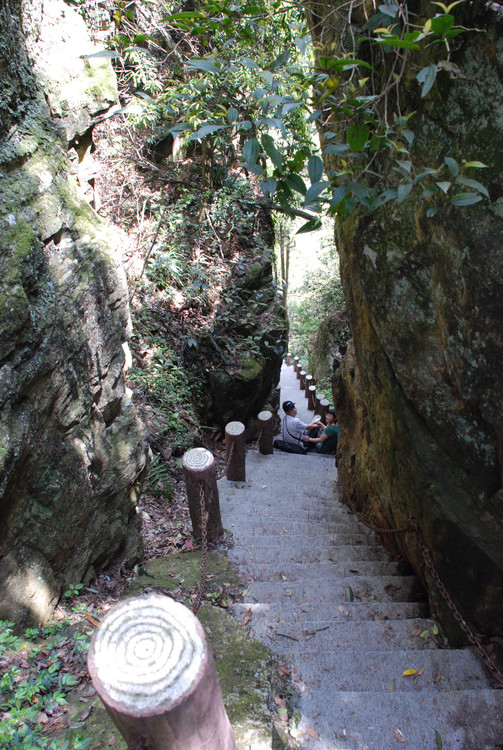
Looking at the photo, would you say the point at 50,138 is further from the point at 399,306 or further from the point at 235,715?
the point at 235,715

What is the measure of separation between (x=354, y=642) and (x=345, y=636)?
0.24 ft

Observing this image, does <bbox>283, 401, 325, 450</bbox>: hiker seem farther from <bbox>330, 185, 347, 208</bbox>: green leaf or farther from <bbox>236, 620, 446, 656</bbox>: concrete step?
<bbox>330, 185, 347, 208</bbox>: green leaf

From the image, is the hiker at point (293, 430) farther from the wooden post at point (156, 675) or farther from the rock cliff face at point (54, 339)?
the wooden post at point (156, 675)

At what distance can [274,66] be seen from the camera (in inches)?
89.2

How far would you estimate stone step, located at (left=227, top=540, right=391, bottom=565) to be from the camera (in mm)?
4488

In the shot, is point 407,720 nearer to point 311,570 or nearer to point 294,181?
point 311,570

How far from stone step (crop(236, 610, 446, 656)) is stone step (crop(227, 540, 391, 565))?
1125 millimetres

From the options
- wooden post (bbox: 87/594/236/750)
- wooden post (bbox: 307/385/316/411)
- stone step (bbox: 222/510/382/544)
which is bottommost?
wooden post (bbox: 307/385/316/411)

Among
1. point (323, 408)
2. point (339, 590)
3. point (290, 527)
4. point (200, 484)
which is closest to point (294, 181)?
point (200, 484)

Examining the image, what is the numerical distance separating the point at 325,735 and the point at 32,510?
233cm

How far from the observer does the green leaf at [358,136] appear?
83.0 inches

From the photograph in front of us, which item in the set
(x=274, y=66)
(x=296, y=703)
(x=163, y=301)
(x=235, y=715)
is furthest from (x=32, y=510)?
(x=163, y=301)

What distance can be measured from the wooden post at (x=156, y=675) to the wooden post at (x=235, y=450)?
5.31m

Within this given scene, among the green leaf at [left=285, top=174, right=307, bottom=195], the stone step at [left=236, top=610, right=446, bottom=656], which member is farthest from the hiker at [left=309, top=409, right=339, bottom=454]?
the green leaf at [left=285, top=174, right=307, bottom=195]
